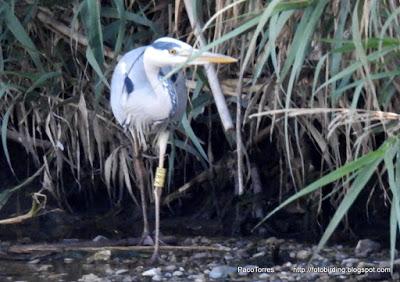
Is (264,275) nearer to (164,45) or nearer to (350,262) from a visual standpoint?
(350,262)

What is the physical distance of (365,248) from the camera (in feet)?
10.6

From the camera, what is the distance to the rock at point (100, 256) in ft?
10.9

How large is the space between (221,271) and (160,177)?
0.53m

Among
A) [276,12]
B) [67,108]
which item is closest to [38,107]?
[67,108]

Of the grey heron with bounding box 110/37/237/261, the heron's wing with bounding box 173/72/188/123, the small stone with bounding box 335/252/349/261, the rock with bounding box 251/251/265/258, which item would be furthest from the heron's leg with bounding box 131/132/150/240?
the small stone with bounding box 335/252/349/261

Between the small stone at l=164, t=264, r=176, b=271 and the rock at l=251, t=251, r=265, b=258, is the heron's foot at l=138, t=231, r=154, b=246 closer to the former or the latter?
the small stone at l=164, t=264, r=176, b=271

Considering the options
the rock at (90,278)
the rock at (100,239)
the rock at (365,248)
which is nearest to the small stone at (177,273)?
the rock at (90,278)

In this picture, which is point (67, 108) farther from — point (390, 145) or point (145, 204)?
point (390, 145)

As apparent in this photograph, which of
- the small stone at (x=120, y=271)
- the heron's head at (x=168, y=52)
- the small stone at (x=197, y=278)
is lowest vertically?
the small stone at (x=197, y=278)

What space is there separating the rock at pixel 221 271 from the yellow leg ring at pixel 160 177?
1.55 feet

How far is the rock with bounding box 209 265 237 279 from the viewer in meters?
3.06

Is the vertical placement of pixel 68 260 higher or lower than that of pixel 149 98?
lower

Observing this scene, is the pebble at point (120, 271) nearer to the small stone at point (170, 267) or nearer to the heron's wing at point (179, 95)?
the small stone at point (170, 267)

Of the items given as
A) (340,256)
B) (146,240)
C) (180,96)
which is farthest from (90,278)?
(340,256)
